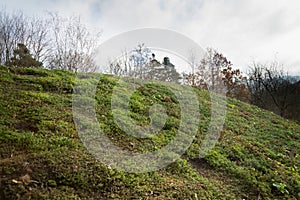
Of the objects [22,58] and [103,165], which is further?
[22,58]

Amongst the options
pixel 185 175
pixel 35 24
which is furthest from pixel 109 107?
pixel 35 24

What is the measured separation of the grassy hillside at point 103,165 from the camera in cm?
284

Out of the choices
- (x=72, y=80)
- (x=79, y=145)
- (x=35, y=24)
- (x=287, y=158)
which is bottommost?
(x=287, y=158)

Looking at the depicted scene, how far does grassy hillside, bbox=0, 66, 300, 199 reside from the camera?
9.32 ft

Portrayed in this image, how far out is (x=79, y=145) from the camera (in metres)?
3.70

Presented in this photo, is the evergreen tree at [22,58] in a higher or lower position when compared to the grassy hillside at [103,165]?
higher

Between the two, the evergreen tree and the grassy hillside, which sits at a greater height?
the evergreen tree

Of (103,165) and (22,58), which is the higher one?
(22,58)

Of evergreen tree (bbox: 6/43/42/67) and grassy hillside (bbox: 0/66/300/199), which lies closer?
grassy hillside (bbox: 0/66/300/199)

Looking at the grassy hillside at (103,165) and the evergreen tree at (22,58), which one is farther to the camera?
the evergreen tree at (22,58)

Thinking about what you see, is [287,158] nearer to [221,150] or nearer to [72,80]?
[221,150]

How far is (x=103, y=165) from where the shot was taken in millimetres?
3314

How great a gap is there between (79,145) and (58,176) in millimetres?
867

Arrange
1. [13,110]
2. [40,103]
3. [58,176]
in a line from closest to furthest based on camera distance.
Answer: [58,176]
[13,110]
[40,103]
